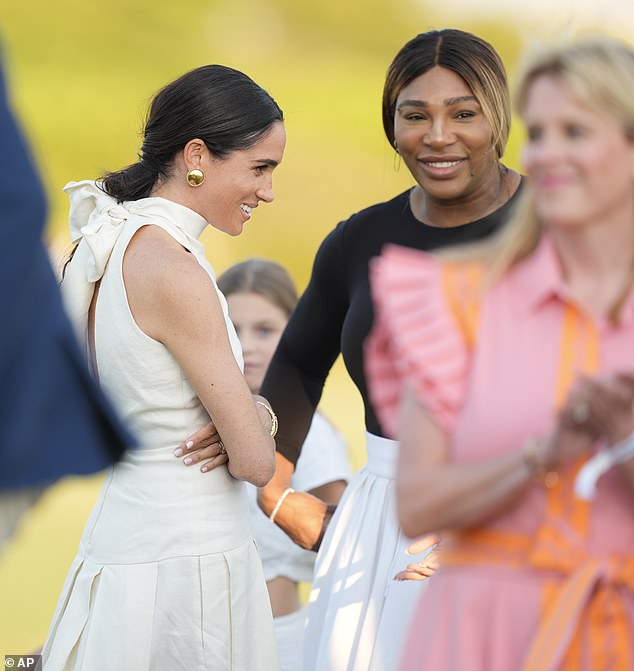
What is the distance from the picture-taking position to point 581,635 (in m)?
1.56

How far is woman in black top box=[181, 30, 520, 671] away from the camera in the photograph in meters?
2.62

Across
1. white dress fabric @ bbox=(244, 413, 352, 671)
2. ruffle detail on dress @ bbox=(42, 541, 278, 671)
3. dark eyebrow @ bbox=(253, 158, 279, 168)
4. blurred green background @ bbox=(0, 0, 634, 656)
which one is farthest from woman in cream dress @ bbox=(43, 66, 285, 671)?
blurred green background @ bbox=(0, 0, 634, 656)

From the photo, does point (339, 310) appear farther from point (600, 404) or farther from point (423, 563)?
point (600, 404)

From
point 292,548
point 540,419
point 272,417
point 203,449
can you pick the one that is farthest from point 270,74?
point 540,419

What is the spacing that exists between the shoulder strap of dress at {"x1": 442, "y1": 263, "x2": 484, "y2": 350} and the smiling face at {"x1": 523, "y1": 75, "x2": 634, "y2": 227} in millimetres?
132

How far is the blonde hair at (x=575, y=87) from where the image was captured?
1.55m

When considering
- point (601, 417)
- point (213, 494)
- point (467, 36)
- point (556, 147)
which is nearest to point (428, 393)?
point (601, 417)

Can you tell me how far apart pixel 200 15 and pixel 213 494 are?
9166mm

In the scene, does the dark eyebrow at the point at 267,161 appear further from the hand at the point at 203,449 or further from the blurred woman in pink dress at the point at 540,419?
the blurred woman in pink dress at the point at 540,419

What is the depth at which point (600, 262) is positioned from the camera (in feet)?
5.32

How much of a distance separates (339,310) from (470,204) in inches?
16.1

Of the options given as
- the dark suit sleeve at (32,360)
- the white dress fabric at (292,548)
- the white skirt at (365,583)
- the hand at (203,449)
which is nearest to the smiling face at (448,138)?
the white skirt at (365,583)

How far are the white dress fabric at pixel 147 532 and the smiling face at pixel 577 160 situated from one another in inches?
46.6

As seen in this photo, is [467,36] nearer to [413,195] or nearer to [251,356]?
[413,195]
